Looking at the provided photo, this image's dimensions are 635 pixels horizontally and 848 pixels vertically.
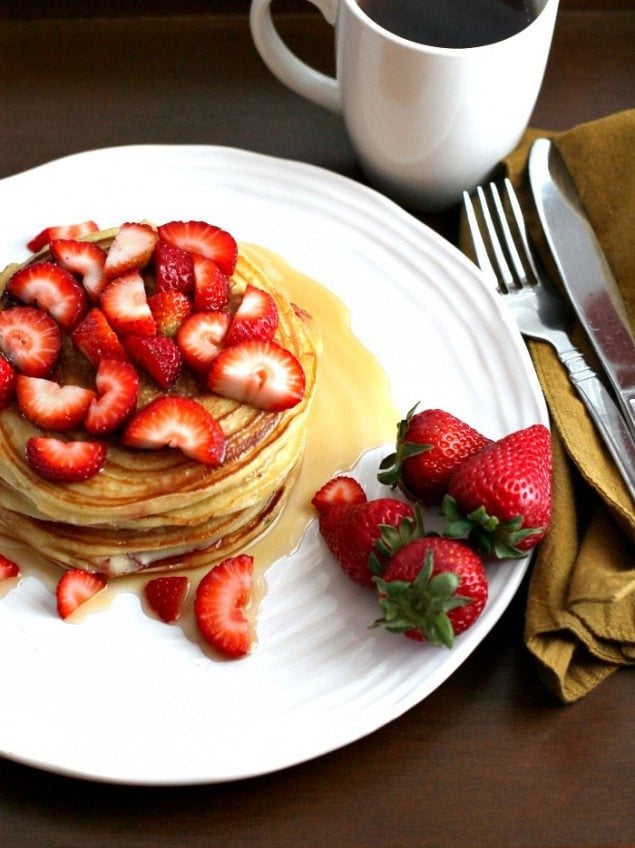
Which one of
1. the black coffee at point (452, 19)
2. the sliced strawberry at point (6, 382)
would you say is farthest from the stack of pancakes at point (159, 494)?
the black coffee at point (452, 19)

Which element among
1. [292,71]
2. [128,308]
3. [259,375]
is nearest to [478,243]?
[292,71]

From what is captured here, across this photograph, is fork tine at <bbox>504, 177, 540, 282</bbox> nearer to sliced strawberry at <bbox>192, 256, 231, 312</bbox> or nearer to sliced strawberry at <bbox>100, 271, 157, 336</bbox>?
sliced strawberry at <bbox>192, 256, 231, 312</bbox>

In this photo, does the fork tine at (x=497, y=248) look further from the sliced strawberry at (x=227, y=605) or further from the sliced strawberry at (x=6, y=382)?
the sliced strawberry at (x=6, y=382)

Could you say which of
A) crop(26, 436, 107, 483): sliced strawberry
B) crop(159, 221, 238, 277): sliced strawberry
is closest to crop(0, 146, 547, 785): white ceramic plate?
crop(26, 436, 107, 483): sliced strawberry

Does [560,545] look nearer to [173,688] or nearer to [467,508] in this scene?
[467,508]

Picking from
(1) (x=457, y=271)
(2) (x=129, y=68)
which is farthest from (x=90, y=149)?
(1) (x=457, y=271)

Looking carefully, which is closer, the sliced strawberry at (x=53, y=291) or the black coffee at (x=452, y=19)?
the sliced strawberry at (x=53, y=291)

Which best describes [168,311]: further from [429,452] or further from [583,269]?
[583,269]
